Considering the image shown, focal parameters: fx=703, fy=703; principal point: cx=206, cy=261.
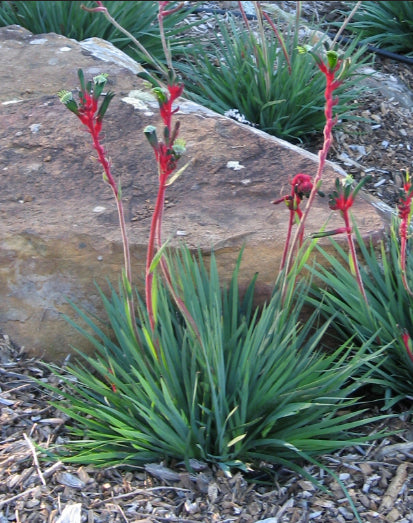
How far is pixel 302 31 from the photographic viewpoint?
3975 millimetres

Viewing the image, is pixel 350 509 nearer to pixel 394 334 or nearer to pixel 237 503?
pixel 237 503

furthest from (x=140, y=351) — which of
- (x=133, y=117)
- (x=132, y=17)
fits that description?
(x=132, y=17)

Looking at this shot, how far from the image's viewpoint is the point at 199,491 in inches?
65.4

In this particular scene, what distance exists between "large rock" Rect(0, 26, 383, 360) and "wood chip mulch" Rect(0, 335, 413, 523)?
1.61 feet

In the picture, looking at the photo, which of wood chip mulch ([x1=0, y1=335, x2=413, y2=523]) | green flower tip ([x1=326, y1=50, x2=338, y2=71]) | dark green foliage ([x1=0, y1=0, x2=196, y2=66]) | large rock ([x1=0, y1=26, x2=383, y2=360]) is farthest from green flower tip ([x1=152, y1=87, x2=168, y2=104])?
dark green foliage ([x1=0, y1=0, x2=196, y2=66])

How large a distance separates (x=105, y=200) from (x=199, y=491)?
100cm

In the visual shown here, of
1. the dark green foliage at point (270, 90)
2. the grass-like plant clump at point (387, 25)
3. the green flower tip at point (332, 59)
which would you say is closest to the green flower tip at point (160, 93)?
the green flower tip at point (332, 59)

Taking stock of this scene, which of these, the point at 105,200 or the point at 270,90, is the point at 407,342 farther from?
the point at 270,90

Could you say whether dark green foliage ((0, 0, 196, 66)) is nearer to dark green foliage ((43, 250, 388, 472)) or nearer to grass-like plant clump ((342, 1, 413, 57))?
grass-like plant clump ((342, 1, 413, 57))

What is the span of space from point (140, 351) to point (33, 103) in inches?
49.8

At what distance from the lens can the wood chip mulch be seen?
1622mm

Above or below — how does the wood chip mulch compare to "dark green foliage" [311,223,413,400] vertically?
below

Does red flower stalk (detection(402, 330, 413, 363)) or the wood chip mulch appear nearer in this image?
the wood chip mulch

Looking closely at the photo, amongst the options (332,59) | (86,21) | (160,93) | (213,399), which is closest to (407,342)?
(213,399)
